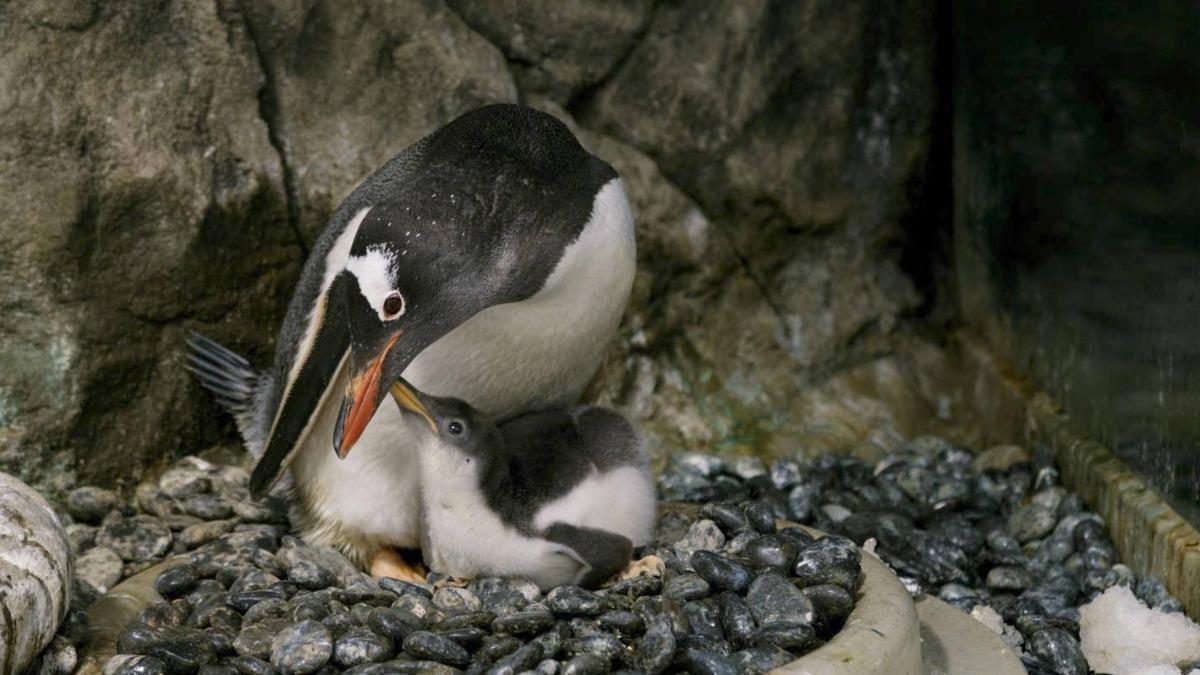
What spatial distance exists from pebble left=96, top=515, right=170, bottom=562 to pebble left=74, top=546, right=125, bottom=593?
42mm

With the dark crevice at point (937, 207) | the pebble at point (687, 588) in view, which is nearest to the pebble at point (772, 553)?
the pebble at point (687, 588)

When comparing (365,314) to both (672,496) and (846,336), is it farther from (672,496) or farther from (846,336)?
(846,336)

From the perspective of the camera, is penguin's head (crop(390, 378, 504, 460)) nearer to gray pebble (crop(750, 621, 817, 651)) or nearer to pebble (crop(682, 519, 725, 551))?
pebble (crop(682, 519, 725, 551))

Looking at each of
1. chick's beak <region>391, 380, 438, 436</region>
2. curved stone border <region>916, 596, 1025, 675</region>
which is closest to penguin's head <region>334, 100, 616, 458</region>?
chick's beak <region>391, 380, 438, 436</region>

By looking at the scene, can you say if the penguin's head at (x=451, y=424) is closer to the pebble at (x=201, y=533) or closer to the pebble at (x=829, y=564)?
the pebble at (x=829, y=564)

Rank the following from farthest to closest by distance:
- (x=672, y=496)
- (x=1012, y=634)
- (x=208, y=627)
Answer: (x=672, y=496)
(x=1012, y=634)
(x=208, y=627)

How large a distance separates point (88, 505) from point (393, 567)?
2.90ft

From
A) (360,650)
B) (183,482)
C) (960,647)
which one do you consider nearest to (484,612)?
(360,650)

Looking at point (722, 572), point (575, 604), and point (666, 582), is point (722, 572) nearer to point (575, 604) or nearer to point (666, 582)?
point (666, 582)

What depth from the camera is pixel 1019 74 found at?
179 inches

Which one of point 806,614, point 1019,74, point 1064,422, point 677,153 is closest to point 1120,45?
point 1019,74

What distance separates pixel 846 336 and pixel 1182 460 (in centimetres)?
175

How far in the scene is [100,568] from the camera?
335 centimetres

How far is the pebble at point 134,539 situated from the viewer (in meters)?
3.48
